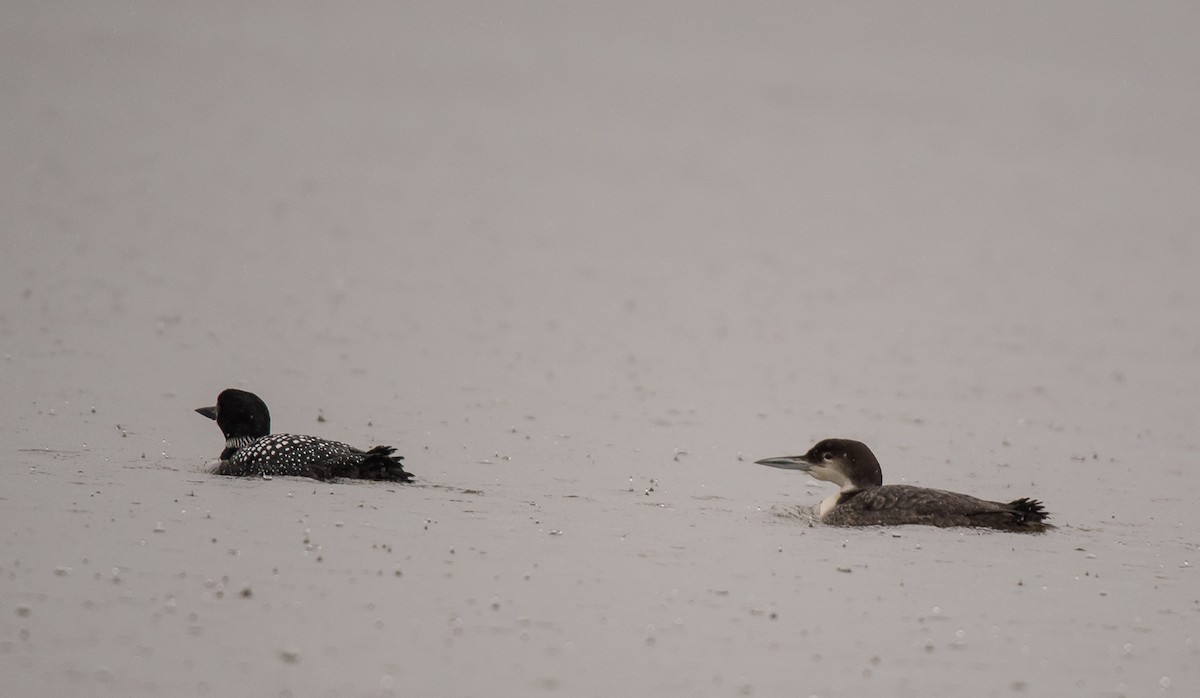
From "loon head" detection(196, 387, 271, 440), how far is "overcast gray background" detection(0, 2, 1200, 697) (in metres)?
0.47

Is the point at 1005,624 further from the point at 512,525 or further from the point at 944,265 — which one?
the point at 944,265

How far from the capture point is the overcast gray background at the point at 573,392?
641 cm

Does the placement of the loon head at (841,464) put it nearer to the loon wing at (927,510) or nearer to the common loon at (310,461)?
the loon wing at (927,510)

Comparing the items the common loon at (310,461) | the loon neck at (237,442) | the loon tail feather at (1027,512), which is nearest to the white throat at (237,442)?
the loon neck at (237,442)

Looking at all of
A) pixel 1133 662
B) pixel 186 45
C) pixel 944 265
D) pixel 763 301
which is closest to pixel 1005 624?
pixel 1133 662

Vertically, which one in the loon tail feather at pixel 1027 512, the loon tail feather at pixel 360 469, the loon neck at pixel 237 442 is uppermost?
the loon tail feather at pixel 1027 512

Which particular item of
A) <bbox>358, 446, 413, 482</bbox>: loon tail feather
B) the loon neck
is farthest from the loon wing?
the loon neck

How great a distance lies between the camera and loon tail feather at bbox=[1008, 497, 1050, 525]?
862cm

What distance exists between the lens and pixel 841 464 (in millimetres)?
9312

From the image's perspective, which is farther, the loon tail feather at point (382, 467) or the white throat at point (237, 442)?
the white throat at point (237, 442)

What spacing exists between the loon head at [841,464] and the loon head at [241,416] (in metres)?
2.70

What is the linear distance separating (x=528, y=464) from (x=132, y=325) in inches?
190

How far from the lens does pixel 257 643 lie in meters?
6.02

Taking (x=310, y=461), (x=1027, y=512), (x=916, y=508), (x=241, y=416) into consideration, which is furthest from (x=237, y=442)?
(x=1027, y=512)
